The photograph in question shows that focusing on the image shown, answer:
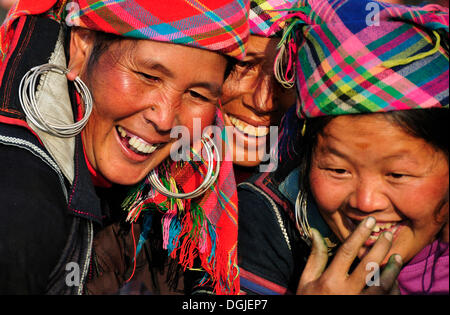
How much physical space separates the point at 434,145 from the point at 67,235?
1.64 m

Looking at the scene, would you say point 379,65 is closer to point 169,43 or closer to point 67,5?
point 169,43

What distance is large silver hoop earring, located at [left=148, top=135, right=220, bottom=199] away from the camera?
292 cm

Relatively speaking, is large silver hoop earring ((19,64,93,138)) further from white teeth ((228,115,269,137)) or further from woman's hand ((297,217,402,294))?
woman's hand ((297,217,402,294))

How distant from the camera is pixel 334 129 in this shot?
92.8 inches

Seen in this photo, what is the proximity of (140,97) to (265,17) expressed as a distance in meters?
1.06

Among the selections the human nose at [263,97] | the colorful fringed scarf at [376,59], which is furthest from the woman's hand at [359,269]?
the human nose at [263,97]

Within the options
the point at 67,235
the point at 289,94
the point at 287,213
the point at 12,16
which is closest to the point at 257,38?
the point at 289,94

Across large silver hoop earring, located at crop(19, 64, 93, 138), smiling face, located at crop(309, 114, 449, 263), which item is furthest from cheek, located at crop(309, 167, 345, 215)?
large silver hoop earring, located at crop(19, 64, 93, 138)

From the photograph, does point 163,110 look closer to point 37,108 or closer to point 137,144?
point 137,144

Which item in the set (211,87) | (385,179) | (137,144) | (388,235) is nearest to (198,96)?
(211,87)

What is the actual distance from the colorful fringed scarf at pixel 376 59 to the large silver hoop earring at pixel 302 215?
0.46 meters

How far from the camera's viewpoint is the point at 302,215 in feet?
8.85

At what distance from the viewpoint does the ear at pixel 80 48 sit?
8.94 ft

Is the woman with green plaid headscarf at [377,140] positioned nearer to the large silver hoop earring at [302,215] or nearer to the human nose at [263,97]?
the large silver hoop earring at [302,215]
